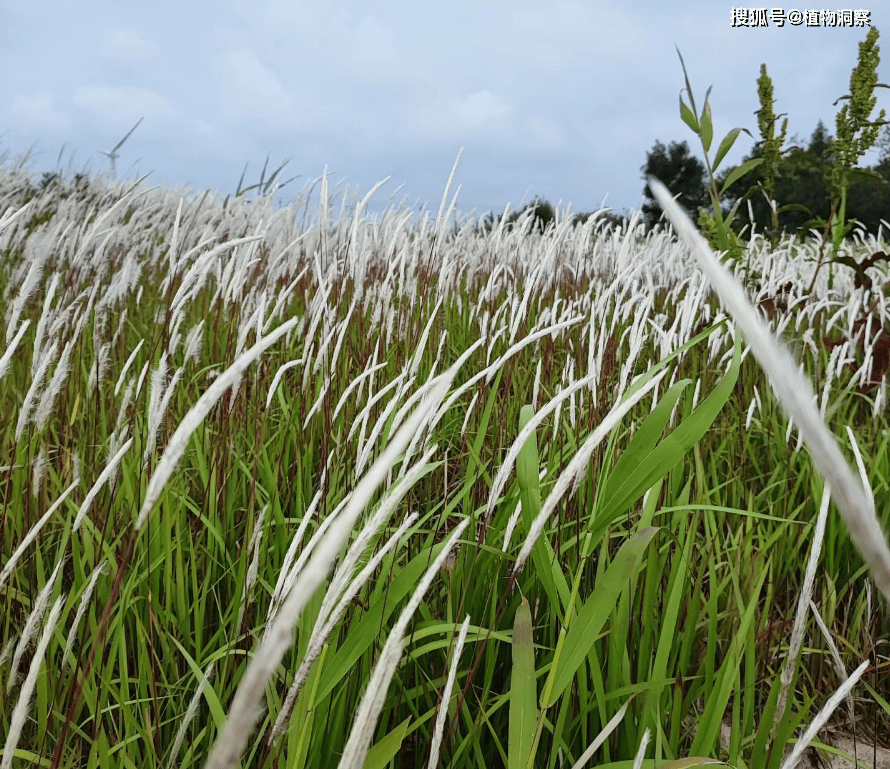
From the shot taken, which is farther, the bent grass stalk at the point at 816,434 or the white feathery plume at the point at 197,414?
the white feathery plume at the point at 197,414

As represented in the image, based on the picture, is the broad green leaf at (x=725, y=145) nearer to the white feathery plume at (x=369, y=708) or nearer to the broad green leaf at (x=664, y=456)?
the broad green leaf at (x=664, y=456)

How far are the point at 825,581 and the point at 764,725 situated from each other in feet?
2.32

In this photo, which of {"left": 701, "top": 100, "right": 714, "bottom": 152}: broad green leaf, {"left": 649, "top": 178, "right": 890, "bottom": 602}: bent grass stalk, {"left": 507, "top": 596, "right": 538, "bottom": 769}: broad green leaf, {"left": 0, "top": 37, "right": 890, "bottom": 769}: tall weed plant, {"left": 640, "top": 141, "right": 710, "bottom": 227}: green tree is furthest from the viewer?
{"left": 640, "top": 141, "right": 710, "bottom": 227}: green tree

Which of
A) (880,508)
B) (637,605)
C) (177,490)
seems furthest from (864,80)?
(177,490)

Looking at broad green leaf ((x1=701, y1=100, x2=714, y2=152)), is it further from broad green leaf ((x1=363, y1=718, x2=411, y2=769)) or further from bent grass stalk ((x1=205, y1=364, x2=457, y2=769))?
bent grass stalk ((x1=205, y1=364, x2=457, y2=769))

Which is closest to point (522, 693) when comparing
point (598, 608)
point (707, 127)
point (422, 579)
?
point (598, 608)

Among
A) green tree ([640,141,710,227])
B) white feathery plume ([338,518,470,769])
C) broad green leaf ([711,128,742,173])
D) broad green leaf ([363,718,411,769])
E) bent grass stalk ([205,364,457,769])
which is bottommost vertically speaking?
broad green leaf ([363,718,411,769])

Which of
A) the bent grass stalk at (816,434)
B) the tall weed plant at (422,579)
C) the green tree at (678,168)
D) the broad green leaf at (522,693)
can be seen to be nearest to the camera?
the bent grass stalk at (816,434)

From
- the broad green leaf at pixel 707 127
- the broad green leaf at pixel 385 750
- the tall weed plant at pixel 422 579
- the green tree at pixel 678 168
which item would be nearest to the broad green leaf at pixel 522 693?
the tall weed plant at pixel 422 579

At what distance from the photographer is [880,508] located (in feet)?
5.42

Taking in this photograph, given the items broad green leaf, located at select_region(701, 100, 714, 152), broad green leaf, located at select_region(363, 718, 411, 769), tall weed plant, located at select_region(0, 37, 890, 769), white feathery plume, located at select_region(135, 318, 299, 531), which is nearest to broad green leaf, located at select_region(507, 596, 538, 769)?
tall weed plant, located at select_region(0, 37, 890, 769)

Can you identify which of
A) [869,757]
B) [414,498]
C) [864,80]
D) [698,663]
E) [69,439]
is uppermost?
[864,80]

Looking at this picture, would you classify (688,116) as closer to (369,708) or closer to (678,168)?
(369,708)

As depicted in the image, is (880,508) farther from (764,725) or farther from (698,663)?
(764,725)
